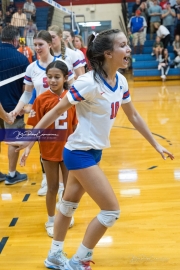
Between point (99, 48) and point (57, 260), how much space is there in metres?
1.53

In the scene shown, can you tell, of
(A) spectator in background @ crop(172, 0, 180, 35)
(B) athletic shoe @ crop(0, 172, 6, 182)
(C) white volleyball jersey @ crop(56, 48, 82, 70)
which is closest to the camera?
(B) athletic shoe @ crop(0, 172, 6, 182)

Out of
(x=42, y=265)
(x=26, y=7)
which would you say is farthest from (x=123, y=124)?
(x=26, y=7)

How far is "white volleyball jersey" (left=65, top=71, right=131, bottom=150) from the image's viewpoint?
243 cm

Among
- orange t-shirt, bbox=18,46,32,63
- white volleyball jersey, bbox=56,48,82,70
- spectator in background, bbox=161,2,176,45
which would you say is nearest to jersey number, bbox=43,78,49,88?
white volleyball jersey, bbox=56,48,82,70

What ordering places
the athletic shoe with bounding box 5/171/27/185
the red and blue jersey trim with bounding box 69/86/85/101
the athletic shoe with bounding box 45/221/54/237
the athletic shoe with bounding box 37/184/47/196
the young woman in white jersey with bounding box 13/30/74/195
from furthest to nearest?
the athletic shoe with bounding box 5/171/27/185 → the athletic shoe with bounding box 37/184/47/196 → the young woman in white jersey with bounding box 13/30/74/195 → the athletic shoe with bounding box 45/221/54/237 → the red and blue jersey trim with bounding box 69/86/85/101

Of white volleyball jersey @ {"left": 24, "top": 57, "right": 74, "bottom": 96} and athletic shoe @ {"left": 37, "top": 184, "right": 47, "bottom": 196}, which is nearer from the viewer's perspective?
white volleyball jersey @ {"left": 24, "top": 57, "right": 74, "bottom": 96}

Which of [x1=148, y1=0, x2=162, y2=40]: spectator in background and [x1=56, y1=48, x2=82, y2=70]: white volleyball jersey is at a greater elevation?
[x1=148, y1=0, x2=162, y2=40]: spectator in background

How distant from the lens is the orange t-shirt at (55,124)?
11.0 ft

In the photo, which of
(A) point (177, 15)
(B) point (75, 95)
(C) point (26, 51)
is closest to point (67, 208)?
(B) point (75, 95)

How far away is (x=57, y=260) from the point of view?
9.55 ft

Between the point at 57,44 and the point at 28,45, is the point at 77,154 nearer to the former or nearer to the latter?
the point at 57,44

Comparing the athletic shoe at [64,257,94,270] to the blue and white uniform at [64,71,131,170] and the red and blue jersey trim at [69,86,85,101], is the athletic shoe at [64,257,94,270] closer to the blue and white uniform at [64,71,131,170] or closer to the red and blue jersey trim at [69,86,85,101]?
the blue and white uniform at [64,71,131,170]

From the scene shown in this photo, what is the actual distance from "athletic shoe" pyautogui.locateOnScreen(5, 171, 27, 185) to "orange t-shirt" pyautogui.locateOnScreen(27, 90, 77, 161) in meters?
1.66

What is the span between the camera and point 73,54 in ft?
17.1
